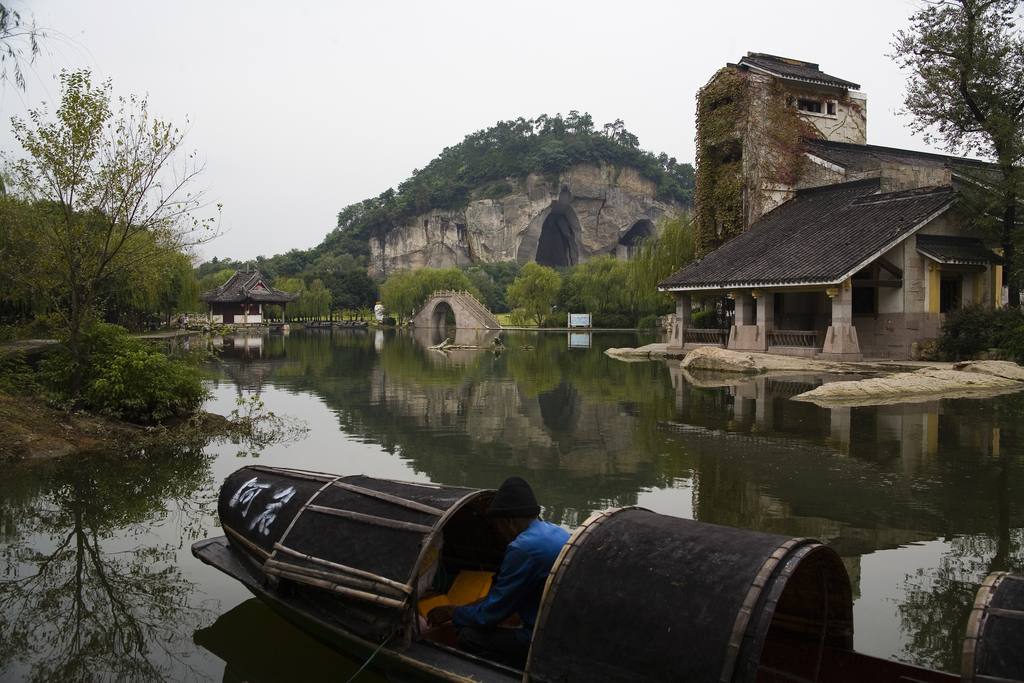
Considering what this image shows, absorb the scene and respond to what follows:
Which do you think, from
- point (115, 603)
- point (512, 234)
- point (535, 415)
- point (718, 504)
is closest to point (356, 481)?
point (115, 603)

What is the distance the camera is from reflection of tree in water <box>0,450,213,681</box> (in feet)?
16.2

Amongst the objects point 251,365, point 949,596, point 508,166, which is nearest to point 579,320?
point 251,365

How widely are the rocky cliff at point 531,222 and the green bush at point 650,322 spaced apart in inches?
2247

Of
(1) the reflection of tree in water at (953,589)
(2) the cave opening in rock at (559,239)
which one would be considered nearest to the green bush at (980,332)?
(1) the reflection of tree in water at (953,589)

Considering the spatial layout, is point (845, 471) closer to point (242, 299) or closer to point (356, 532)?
point (356, 532)

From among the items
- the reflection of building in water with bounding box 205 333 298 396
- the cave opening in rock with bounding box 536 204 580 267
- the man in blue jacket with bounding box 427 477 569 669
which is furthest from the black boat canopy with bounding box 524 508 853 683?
the cave opening in rock with bounding box 536 204 580 267

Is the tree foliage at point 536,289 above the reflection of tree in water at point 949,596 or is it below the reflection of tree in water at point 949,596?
above

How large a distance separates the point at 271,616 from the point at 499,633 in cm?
211

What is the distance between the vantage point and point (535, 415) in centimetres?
1397

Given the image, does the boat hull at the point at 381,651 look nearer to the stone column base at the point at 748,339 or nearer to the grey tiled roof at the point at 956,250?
the stone column base at the point at 748,339

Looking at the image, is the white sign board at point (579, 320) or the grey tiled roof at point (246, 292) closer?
the white sign board at point (579, 320)

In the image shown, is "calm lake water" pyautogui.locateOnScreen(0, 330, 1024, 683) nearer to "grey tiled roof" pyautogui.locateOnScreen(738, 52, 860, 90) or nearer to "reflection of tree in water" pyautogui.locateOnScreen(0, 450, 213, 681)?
"reflection of tree in water" pyautogui.locateOnScreen(0, 450, 213, 681)

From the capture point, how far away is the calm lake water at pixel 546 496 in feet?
16.5

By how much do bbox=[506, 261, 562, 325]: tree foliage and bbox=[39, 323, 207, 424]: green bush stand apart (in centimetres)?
4595
